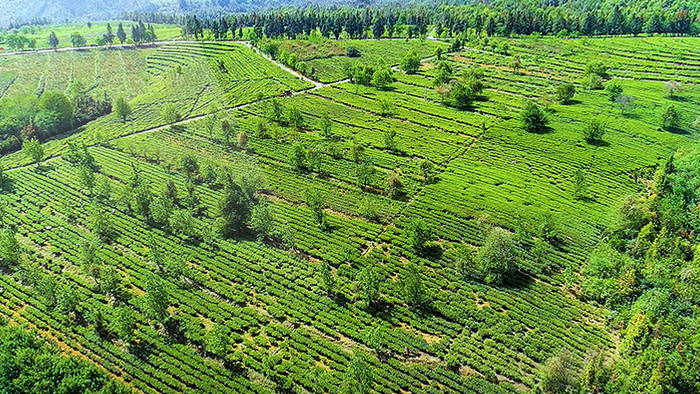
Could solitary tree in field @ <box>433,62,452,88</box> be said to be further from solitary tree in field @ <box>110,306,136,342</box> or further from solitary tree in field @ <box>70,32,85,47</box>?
solitary tree in field @ <box>70,32,85,47</box>

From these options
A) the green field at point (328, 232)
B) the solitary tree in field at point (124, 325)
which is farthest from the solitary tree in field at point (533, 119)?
the solitary tree in field at point (124, 325)

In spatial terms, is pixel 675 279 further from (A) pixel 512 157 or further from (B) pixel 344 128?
(B) pixel 344 128

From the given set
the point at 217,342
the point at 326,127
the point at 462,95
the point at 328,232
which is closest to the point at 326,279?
the point at 328,232

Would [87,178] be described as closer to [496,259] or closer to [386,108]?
[386,108]

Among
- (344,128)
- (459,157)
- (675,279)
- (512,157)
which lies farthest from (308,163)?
(675,279)

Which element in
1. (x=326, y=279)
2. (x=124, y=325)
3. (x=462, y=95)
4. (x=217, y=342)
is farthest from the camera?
(x=462, y=95)

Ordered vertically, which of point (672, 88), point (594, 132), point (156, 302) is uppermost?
point (672, 88)
